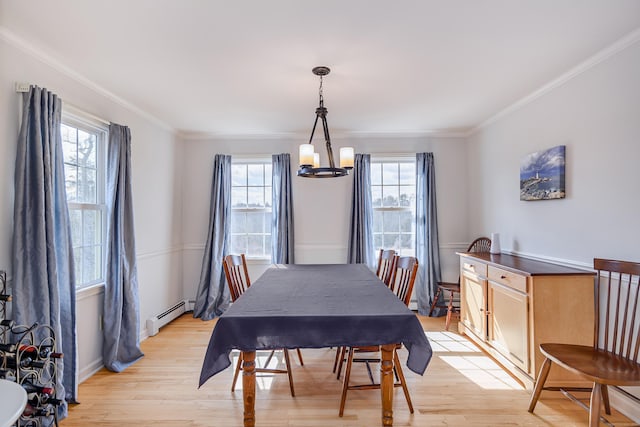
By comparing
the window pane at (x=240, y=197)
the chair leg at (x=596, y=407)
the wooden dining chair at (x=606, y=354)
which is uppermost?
the window pane at (x=240, y=197)

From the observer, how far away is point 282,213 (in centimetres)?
476

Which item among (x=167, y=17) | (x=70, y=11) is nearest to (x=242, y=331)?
(x=167, y=17)

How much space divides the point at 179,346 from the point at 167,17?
10.3 feet

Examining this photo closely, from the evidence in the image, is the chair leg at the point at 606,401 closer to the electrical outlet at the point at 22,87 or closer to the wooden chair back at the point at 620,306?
the wooden chair back at the point at 620,306

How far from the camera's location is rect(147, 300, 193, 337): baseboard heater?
12.9 feet

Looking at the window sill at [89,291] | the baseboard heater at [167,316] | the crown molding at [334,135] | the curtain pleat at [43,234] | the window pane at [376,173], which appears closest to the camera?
the curtain pleat at [43,234]

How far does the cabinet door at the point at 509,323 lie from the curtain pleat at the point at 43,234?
11.5 feet

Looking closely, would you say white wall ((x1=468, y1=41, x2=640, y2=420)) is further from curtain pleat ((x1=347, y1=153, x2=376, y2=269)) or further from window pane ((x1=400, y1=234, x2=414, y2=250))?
curtain pleat ((x1=347, y1=153, x2=376, y2=269))

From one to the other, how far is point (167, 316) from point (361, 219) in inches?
115

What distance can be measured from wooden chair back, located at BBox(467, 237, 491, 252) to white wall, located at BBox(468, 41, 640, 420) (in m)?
0.28

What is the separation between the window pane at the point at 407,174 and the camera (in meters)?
4.98

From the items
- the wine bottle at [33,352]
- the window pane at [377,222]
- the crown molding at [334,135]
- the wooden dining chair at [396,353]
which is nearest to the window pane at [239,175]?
the crown molding at [334,135]

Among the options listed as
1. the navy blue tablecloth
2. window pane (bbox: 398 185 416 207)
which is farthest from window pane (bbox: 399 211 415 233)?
the navy blue tablecloth

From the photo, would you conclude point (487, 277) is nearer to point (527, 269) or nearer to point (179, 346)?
point (527, 269)
